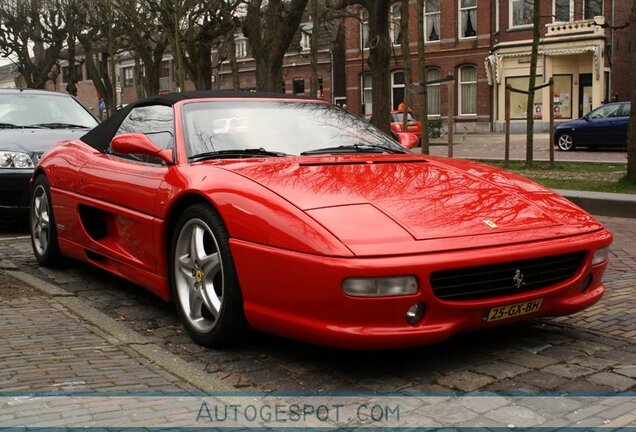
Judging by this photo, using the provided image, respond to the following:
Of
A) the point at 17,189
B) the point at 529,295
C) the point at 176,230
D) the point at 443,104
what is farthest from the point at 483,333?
the point at 443,104

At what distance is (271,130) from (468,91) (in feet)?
122

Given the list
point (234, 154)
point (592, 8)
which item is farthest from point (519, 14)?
point (234, 154)

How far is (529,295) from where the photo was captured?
3.54 m

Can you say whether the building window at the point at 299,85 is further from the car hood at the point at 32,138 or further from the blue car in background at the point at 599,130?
the car hood at the point at 32,138

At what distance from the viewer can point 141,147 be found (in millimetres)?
4492

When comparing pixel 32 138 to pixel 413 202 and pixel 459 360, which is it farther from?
pixel 459 360

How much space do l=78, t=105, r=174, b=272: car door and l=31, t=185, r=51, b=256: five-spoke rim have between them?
0.83 metres

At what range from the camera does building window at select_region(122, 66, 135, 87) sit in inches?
2864

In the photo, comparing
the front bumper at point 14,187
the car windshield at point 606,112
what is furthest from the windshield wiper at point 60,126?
the car windshield at point 606,112

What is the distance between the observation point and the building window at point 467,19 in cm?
3994
